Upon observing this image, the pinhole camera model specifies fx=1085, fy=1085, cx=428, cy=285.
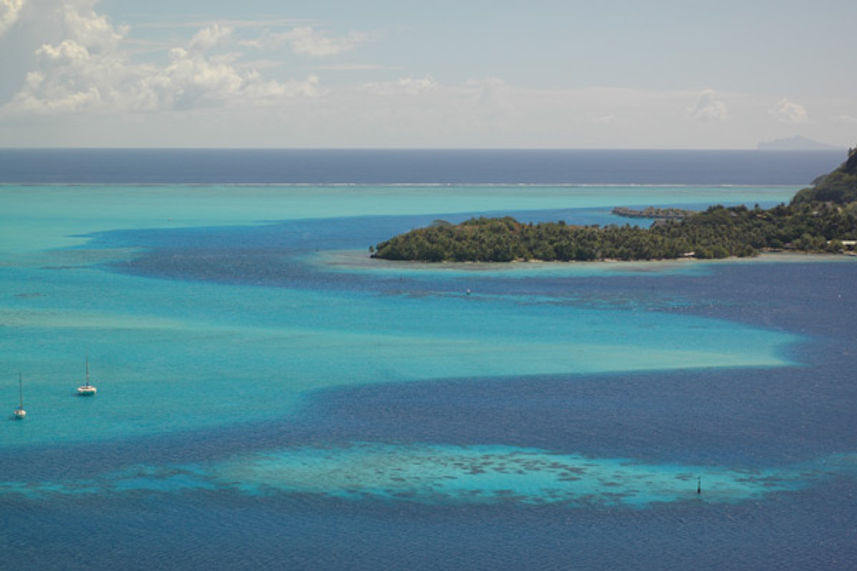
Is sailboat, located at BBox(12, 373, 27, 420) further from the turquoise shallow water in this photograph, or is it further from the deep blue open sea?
the turquoise shallow water

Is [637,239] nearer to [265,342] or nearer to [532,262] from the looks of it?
[532,262]

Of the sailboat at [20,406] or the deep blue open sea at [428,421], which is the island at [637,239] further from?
the sailboat at [20,406]

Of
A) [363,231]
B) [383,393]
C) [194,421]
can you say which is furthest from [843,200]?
[194,421]

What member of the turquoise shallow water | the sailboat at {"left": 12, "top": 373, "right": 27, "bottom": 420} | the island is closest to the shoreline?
the island

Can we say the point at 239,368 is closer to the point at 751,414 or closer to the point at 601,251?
the point at 751,414

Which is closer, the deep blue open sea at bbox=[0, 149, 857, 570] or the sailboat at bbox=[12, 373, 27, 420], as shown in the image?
the deep blue open sea at bbox=[0, 149, 857, 570]

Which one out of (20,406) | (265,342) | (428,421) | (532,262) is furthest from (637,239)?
(20,406)
